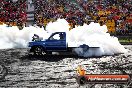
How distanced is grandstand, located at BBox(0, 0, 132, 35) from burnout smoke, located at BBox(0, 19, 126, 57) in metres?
9.43

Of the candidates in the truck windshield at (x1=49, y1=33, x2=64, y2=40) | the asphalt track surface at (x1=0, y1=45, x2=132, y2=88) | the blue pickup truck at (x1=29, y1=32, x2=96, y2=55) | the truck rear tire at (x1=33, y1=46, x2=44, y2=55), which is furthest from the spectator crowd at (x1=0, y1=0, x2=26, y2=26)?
the truck windshield at (x1=49, y1=33, x2=64, y2=40)

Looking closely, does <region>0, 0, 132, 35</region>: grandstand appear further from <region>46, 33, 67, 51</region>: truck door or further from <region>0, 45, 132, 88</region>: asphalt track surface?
<region>0, 45, 132, 88</region>: asphalt track surface

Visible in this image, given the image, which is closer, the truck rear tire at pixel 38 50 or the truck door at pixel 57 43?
the truck door at pixel 57 43

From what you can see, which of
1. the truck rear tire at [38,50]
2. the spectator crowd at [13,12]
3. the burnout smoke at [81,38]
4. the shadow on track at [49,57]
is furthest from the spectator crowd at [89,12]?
the truck rear tire at [38,50]

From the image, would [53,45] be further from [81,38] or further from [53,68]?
[53,68]

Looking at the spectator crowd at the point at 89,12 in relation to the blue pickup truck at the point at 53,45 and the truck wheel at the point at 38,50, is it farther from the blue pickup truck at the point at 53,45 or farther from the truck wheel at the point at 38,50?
the truck wheel at the point at 38,50

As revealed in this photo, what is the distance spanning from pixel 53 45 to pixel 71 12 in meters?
21.0

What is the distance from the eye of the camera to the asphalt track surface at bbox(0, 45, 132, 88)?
12781mm

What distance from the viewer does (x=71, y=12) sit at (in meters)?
41.2

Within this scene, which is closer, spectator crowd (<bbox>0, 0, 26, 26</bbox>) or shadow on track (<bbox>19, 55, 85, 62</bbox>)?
shadow on track (<bbox>19, 55, 85, 62</bbox>)

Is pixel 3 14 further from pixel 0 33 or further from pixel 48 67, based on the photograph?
pixel 48 67

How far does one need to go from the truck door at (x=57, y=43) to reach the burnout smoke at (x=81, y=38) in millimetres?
507

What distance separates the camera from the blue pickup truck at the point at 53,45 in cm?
2067

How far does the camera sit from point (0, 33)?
2717cm
